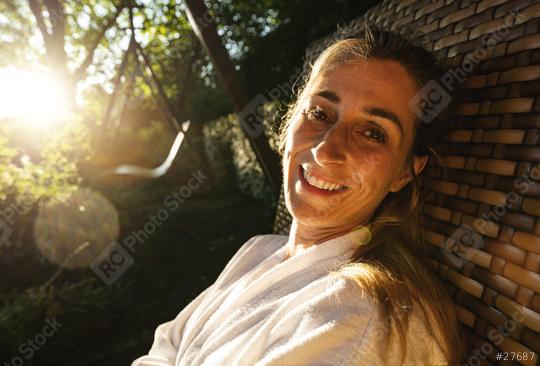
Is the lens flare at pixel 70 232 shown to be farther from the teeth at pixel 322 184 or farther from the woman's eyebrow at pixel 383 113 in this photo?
the woman's eyebrow at pixel 383 113

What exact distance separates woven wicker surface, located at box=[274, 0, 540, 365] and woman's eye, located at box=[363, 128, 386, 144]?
9.2 inches

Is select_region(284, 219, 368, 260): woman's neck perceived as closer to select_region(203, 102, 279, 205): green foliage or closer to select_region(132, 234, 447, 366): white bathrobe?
select_region(132, 234, 447, 366): white bathrobe

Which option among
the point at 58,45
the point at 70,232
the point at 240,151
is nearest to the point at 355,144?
the point at 70,232

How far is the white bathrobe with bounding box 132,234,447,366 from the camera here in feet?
3.12

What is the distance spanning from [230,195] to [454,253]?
8.38 metres

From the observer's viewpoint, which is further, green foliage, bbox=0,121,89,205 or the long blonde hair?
green foliage, bbox=0,121,89,205

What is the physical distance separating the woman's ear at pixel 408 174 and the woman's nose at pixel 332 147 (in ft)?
0.92

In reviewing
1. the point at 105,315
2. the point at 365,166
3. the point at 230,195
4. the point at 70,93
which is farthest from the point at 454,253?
the point at 230,195

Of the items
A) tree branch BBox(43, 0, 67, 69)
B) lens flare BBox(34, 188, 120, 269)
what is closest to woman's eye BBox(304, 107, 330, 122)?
lens flare BBox(34, 188, 120, 269)

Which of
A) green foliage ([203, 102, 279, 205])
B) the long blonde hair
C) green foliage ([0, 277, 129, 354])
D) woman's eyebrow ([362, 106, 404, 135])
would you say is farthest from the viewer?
green foliage ([203, 102, 279, 205])

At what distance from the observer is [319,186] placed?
4.58ft

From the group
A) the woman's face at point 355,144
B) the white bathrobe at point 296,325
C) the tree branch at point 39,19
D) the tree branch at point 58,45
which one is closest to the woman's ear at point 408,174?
the woman's face at point 355,144

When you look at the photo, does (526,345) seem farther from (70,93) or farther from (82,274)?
(70,93)

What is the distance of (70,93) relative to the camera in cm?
543
